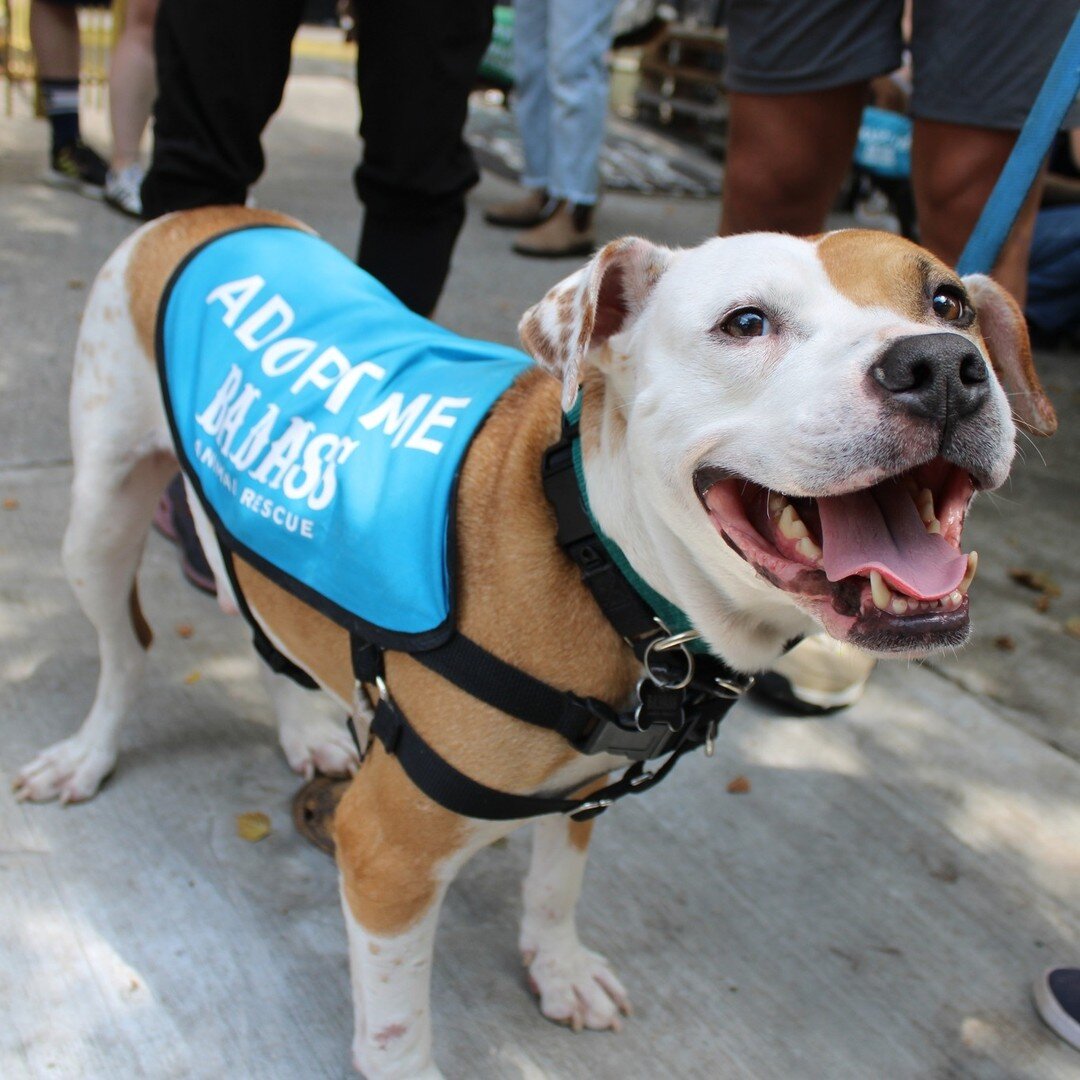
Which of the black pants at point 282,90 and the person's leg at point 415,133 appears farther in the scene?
the person's leg at point 415,133

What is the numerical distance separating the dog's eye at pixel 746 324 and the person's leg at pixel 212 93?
1.66 metres

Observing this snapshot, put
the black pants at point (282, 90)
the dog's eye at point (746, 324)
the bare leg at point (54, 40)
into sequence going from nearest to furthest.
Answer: the dog's eye at point (746, 324), the black pants at point (282, 90), the bare leg at point (54, 40)

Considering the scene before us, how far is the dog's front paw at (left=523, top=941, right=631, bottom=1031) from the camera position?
2363 mm

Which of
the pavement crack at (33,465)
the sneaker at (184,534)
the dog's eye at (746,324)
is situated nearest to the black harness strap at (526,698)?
the dog's eye at (746,324)

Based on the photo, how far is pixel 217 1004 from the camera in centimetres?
231

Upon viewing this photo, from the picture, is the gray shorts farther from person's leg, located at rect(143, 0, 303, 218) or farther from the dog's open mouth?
the dog's open mouth

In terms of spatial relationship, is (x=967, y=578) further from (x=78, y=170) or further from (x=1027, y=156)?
(x=78, y=170)

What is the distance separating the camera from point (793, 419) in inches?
64.2

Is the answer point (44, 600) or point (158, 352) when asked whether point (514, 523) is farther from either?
point (44, 600)

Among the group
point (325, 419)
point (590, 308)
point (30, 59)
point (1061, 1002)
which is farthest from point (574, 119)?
A: point (1061, 1002)

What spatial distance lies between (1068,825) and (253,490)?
218 centimetres

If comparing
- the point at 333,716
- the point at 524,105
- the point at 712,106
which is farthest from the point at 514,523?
the point at 712,106

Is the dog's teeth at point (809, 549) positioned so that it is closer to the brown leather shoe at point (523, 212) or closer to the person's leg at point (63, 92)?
the brown leather shoe at point (523, 212)

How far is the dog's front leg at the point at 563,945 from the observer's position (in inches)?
93.0
